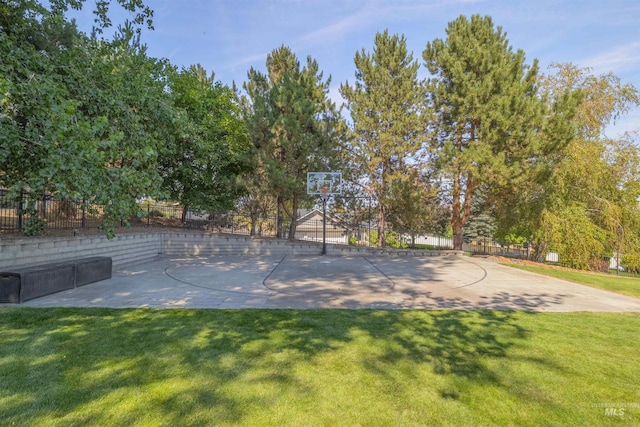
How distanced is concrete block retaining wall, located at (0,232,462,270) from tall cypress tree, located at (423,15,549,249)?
381 centimetres

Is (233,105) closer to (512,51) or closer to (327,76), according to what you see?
(327,76)

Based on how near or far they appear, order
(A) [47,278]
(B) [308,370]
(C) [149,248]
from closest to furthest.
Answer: (B) [308,370], (A) [47,278], (C) [149,248]

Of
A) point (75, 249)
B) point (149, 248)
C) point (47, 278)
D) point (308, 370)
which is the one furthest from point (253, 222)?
point (308, 370)

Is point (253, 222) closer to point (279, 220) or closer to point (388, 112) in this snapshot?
point (279, 220)

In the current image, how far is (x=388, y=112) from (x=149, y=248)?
10820 millimetres

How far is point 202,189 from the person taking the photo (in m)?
13.7

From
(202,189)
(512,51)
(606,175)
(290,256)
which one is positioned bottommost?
(290,256)

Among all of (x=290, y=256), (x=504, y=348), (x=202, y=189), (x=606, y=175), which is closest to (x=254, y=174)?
(x=202, y=189)

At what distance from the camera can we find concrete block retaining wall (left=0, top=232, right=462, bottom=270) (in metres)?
6.52

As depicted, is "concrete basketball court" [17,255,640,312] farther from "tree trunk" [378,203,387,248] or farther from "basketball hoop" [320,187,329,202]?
"tree trunk" [378,203,387,248]

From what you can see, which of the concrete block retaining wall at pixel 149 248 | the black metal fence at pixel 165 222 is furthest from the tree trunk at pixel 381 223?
the concrete block retaining wall at pixel 149 248

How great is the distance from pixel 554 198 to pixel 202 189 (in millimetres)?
15284

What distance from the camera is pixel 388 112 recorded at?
13.4 m

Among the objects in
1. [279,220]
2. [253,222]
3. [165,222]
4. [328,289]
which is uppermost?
[279,220]
